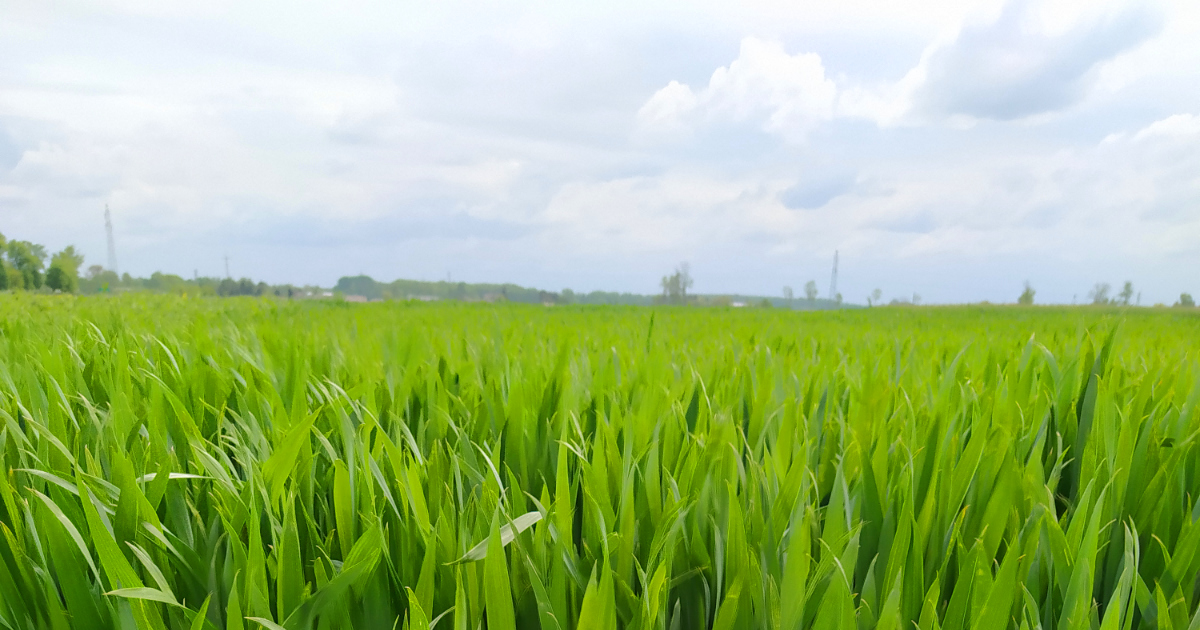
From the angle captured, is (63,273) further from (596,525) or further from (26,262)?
(596,525)

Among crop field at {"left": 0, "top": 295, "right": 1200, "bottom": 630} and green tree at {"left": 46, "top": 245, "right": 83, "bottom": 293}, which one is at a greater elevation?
green tree at {"left": 46, "top": 245, "right": 83, "bottom": 293}

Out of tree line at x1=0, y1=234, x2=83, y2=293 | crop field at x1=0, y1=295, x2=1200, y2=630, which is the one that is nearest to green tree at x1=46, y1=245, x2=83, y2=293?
tree line at x1=0, y1=234, x2=83, y2=293

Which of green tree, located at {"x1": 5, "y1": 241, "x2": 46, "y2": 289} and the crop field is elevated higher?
green tree, located at {"x1": 5, "y1": 241, "x2": 46, "y2": 289}

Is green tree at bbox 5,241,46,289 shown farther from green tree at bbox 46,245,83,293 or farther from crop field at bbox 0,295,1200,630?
crop field at bbox 0,295,1200,630

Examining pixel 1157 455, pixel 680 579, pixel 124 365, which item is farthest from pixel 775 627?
pixel 124 365

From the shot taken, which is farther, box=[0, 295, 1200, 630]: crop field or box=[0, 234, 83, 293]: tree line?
box=[0, 234, 83, 293]: tree line

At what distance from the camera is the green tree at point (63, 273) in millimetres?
37531

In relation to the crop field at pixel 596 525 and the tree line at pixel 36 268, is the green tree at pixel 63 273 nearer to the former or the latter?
the tree line at pixel 36 268

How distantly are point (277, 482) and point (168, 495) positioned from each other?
154 millimetres

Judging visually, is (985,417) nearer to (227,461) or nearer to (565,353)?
(565,353)

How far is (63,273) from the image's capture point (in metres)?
38.1

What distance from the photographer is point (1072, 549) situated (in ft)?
1.88

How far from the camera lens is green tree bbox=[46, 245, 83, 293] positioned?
37531 millimetres

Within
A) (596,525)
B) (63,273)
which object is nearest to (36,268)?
(63,273)
